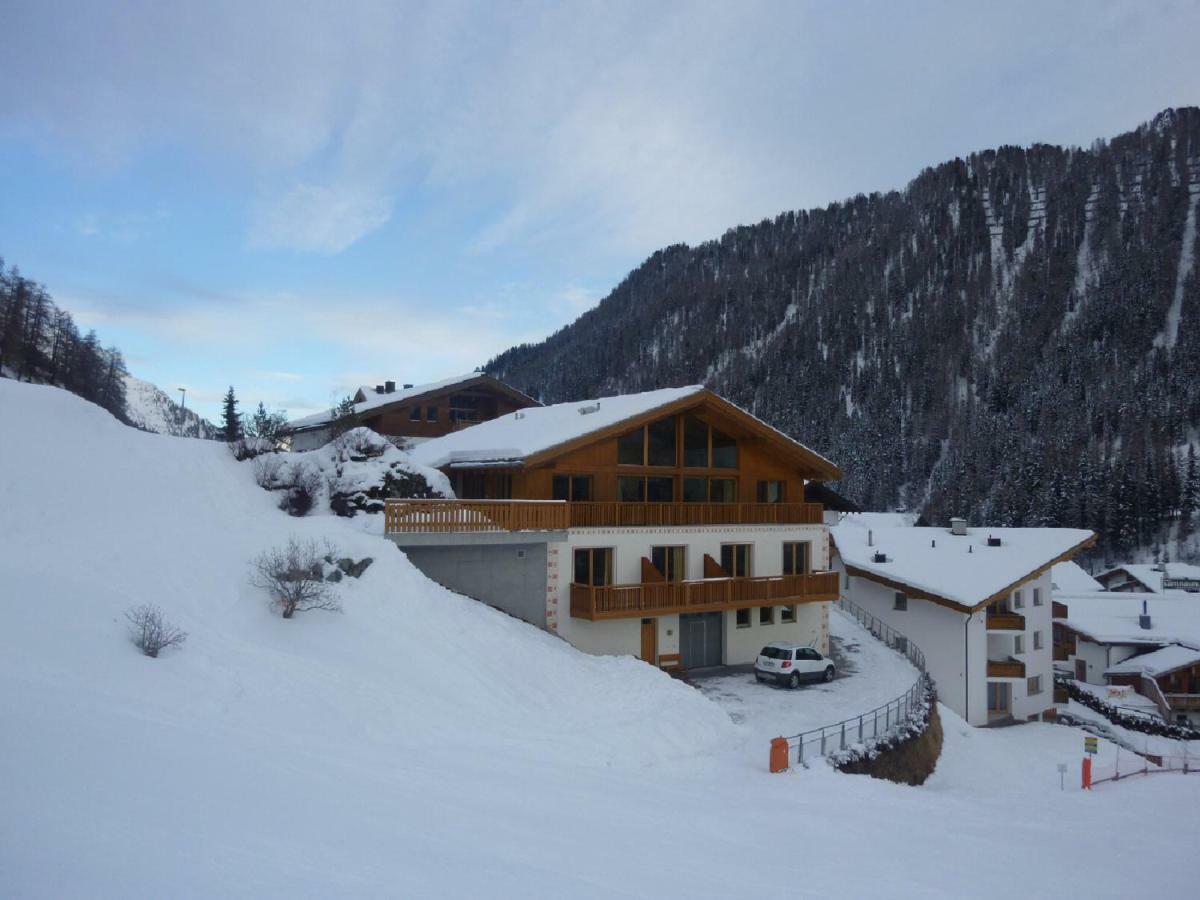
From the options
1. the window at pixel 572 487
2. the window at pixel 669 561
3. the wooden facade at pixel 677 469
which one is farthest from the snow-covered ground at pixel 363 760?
the window at pixel 669 561

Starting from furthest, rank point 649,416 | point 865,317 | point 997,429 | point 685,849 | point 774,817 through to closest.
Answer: point 865,317
point 997,429
point 649,416
point 774,817
point 685,849

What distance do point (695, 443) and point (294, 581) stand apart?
15.7m

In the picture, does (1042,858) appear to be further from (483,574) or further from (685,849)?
(483,574)

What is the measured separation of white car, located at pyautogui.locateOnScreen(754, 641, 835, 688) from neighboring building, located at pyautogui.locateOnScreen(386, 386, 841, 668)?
6.74ft

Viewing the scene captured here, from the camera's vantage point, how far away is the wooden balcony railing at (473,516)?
21031 millimetres

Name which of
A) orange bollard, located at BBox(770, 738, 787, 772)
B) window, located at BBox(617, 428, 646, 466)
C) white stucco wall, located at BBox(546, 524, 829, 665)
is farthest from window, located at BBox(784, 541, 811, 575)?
orange bollard, located at BBox(770, 738, 787, 772)

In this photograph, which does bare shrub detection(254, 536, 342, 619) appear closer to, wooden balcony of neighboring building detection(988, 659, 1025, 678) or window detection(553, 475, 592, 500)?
window detection(553, 475, 592, 500)

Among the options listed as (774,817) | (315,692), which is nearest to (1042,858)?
(774,817)

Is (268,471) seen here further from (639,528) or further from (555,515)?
(639,528)

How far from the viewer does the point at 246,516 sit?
20.5m

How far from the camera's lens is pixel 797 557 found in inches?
1177

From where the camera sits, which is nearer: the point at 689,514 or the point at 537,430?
the point at 689,514

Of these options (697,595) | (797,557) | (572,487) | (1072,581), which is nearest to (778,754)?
(697,595)

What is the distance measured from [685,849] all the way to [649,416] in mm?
16862
